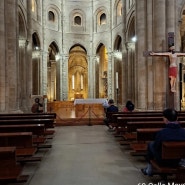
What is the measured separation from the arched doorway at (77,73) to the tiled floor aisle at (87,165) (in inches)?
1381

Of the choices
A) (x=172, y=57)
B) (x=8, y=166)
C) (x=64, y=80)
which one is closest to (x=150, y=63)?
(x=172, y=57)

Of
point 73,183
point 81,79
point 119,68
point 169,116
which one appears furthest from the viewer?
point 81,79

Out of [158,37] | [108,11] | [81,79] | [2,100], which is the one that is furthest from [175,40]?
[81,79]

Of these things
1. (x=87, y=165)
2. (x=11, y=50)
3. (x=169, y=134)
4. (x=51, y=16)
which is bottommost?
(x=87, y=165)

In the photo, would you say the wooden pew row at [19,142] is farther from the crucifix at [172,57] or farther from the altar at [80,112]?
the crucifix at [172,57]

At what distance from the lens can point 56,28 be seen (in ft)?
113

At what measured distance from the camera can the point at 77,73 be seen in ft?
151

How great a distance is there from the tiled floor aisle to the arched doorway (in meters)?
35.1

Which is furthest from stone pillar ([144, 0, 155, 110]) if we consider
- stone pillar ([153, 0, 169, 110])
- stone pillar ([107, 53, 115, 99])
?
stone pillar ([107, 53, 115, 99])

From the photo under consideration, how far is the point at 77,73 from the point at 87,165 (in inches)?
1553

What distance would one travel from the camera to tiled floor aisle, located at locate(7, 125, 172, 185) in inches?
221

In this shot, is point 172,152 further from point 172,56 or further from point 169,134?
point 172,56

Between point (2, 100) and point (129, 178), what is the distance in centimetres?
1148

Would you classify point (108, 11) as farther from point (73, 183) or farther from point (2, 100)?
point (73, 183)
